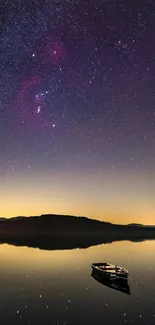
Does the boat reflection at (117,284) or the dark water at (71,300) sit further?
the boat reflection at (117,284)

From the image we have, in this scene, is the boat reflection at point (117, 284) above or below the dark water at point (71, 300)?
→ above

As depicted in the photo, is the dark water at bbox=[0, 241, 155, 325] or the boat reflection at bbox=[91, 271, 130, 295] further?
the boat reflection at bbox=[91, 271, 130, 295]

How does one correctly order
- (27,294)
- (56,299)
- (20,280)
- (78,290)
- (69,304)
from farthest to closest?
(20,280) → (78,290) → (27,294) → (56,299) → (69,304)

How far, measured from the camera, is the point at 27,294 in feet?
141

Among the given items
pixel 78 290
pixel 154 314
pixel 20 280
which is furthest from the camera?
pixel 20 280

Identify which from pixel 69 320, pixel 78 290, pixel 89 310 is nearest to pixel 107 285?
pixel 78 290

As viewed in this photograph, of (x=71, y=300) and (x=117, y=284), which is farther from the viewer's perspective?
(x=117, y=284)

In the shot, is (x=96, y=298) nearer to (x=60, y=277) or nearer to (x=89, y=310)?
(x=89, y=310)

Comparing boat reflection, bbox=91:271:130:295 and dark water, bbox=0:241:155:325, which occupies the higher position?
boat reflection, bbox=91:271:130:295

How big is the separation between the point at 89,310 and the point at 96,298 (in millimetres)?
6089

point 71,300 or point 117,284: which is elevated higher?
point 117,284

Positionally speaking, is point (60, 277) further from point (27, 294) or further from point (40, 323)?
point (40, 323)

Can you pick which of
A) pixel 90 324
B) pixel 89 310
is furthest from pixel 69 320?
pixel 89 310

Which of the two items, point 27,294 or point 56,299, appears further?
point 27,294
